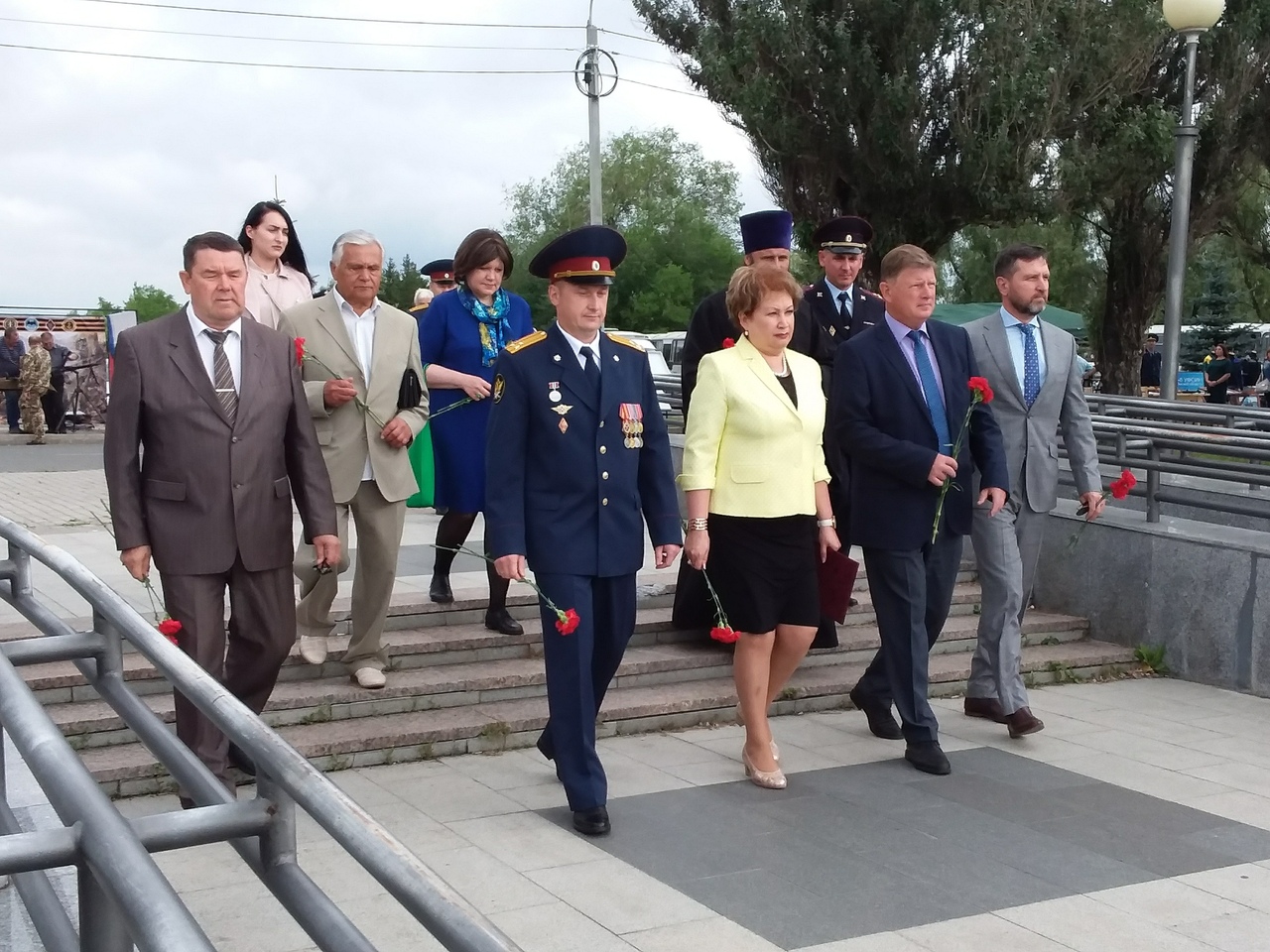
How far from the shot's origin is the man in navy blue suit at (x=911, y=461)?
19.1 feet

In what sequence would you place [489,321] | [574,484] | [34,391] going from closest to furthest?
[574,484] → [489,321] → [34,391]

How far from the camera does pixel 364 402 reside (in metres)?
5.93

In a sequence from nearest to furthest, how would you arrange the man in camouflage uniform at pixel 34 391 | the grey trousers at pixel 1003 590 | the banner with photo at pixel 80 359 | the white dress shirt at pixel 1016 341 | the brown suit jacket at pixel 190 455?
1. the brown suit jacket at pixel 190 455
2. the grey trousers at pixel 1003 590
3. the white dress shirt at pixel 1016 341
4. the man in camouflage uniform at pixel 34 391
5. the banner with photo at pixel 80 359

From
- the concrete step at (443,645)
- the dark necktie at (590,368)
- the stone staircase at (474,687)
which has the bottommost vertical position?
the stone staircase at (474,687)

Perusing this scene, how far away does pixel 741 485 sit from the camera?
5.40 metres

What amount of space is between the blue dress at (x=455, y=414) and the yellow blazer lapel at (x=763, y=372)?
5.33 feet

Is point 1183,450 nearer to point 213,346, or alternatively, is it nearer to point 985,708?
point 985,708

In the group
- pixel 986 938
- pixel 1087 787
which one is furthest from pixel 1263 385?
pixel 986 938

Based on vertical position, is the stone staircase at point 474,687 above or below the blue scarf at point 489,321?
below

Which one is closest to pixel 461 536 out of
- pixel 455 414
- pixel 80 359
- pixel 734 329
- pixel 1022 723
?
pixel 455 414

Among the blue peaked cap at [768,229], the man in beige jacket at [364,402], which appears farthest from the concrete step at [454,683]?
the blue peaked cap at [768,229]

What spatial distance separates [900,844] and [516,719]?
6.04 ft

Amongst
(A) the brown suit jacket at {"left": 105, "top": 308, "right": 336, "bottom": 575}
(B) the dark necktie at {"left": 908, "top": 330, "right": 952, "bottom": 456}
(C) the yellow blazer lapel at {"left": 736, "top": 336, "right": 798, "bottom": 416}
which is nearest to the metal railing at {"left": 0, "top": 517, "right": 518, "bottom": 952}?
(A) the brown suit jacket at {"left": 105, "top": 308, "right": 336, "bottom": 575}

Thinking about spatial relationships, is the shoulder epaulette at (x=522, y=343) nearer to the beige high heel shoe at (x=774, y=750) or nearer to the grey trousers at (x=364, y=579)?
the grey trousers at (x=364, y=579)
